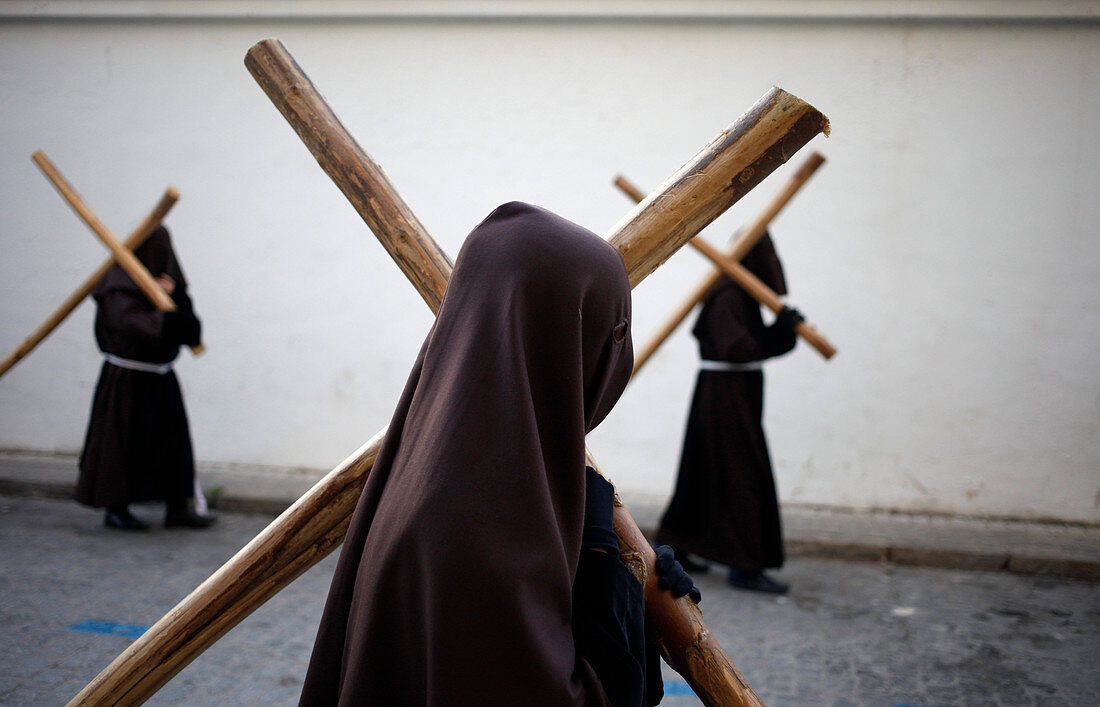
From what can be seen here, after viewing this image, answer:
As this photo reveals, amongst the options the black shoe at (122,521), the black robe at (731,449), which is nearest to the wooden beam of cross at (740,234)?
the black robe at (731,449)

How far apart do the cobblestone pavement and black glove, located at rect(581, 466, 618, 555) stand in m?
2.49

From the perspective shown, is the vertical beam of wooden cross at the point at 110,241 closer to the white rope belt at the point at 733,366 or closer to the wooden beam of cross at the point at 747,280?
the wooden beam of cross at the point at 747,280

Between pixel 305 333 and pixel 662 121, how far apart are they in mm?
3279

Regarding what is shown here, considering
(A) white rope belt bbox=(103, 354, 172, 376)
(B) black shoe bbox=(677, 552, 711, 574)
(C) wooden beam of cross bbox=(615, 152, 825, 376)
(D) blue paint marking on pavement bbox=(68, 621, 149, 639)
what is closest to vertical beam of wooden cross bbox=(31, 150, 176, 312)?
(A) white rope belt bbox=(103, 354, 172, 376)

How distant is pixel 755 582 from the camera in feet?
16.3

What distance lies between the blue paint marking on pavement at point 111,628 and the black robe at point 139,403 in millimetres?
1604

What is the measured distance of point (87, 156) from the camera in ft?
23.8

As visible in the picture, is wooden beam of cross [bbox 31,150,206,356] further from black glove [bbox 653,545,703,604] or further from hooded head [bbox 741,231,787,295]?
black glove [bbox 653,545,703,604]

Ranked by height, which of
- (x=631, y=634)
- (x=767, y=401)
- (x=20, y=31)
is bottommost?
(x=767, y=401)

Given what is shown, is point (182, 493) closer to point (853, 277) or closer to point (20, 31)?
point (20, 31)

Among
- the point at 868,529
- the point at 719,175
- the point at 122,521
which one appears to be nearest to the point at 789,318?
the point at 868,529

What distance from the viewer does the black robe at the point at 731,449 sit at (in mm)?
4930

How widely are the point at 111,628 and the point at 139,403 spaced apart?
2.05 meters

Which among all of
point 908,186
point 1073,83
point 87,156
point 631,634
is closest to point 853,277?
point 908,186
